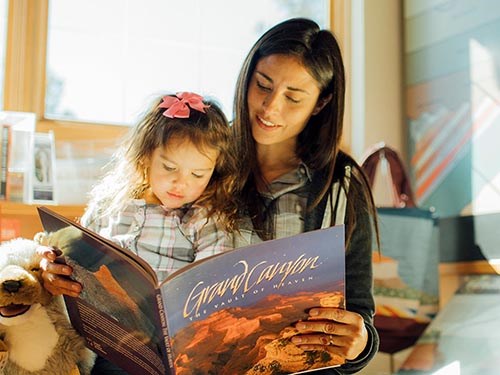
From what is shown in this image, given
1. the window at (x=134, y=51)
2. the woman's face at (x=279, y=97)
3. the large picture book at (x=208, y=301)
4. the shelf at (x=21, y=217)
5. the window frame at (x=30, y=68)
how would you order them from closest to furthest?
the large picture book at (x=208, y=301), the woman's face at (x=279, y=97), the shelf at (x=21, y=217), the window frame at (x=30, y=68), the window at (x=134, y=51)

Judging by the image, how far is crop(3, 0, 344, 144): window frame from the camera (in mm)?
1885

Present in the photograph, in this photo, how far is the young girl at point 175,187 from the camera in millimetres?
1103

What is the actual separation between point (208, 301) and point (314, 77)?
486 millimetres

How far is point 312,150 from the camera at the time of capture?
4.14 ft

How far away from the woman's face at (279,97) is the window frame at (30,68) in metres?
0.87

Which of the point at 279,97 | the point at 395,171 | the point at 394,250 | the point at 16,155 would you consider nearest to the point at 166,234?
the point at 279,97

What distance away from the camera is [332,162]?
1.23 metres

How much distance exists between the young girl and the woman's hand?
0.19m

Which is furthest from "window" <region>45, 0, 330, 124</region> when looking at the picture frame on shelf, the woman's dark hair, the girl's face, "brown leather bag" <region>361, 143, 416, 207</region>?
A: the girl's face

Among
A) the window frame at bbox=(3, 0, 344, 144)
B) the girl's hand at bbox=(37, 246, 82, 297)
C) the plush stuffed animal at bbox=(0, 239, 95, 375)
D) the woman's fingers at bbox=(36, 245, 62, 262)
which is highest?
the window frame at bbox=(3, 0, 344, 144)

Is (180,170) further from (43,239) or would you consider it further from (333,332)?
(333,332)

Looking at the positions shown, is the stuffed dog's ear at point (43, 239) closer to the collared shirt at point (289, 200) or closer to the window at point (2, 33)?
the collared shirt at point (289, 200)

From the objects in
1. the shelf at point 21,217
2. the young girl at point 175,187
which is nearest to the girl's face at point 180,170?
the young girl at point 175,187

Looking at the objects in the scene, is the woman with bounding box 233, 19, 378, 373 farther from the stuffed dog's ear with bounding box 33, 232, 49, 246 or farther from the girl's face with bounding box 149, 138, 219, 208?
the stuffed dog's ear with bounding box 33, 232, 49, 246
